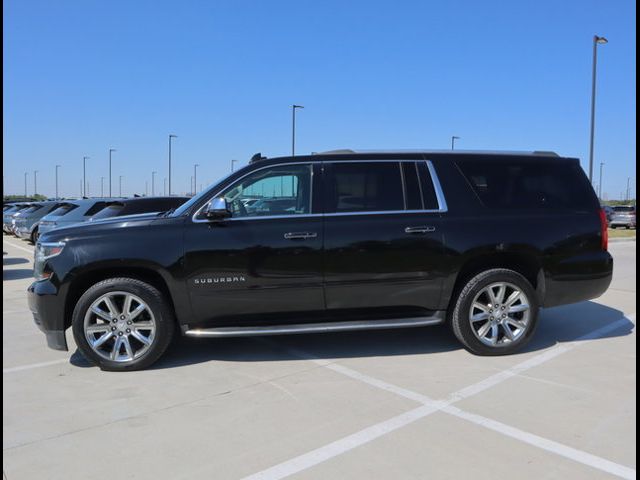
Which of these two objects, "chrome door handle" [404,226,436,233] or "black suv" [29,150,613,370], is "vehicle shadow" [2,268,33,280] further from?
"chrome door handle" [404,226,436,233]

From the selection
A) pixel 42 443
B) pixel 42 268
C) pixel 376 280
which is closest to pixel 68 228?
pixel 42 268

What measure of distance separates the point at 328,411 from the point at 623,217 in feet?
118

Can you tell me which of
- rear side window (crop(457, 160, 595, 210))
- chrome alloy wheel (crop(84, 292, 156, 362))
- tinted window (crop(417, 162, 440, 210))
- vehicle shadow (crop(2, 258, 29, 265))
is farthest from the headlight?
vehicle shadow (crop(2, 258, 29, 265))

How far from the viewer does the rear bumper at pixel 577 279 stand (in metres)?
5.33

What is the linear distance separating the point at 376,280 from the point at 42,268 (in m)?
3.08

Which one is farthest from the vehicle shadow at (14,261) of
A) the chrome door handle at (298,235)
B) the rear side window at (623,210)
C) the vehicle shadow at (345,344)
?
the rear side window at (623,210)

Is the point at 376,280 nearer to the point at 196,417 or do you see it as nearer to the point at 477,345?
the point at 477,345

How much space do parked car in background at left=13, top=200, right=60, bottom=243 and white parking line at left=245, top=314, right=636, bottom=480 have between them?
54.4 feet

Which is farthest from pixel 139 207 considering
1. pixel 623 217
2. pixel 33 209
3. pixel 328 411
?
pixel 623 217

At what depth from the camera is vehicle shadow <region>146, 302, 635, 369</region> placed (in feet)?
17.0

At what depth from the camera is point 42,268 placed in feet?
15.8

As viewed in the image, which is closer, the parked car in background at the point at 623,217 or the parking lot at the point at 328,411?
the parking lot at the point at 328,411

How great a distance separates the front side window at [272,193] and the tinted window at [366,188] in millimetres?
289

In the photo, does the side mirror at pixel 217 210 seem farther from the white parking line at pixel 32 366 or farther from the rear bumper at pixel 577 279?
the rear bumper at pixel 577 279
